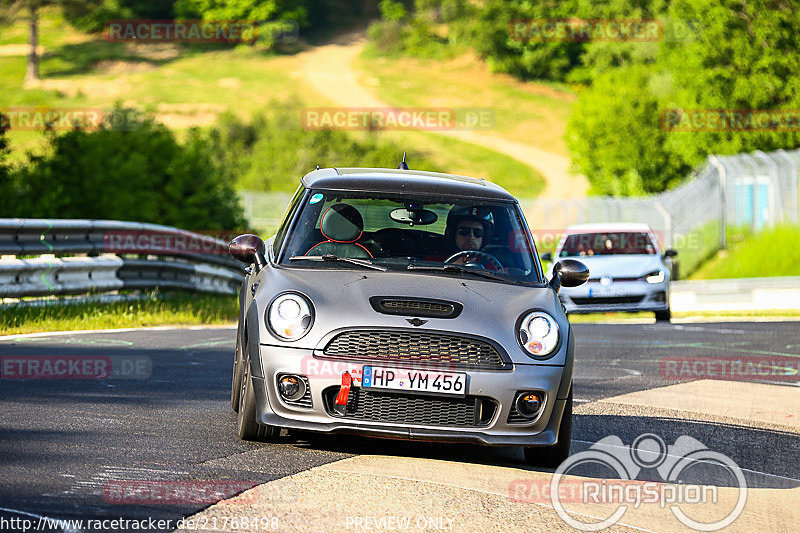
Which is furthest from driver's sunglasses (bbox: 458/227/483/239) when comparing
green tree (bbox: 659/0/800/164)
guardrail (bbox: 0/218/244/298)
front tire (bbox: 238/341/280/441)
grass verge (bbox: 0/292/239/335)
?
green tree (bbox: 659/0/800/164)

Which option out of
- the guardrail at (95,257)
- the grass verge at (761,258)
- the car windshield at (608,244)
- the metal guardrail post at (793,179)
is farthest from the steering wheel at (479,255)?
the metal guardrail post at (793,179)

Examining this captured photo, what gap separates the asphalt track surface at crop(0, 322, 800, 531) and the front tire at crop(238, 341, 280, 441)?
0.07 meters

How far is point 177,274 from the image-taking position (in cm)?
1856

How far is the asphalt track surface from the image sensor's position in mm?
5812

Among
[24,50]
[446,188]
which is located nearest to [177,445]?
[446,188]

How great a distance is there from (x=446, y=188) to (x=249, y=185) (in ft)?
197

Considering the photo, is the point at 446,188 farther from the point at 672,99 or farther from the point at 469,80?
the point at 469,80

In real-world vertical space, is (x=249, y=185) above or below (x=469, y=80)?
below

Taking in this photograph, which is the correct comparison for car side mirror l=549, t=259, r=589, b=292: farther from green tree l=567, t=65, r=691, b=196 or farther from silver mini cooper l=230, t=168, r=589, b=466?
green tree l=567, t=65, r=691, b=196

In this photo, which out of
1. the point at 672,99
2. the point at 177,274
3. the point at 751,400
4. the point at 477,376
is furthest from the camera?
the point at 672,99

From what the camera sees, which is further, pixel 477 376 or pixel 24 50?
pixel 24 50

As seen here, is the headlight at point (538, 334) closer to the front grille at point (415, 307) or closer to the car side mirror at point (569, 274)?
the front grille at point (415, 307)

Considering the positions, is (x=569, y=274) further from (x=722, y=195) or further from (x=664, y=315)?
(x=722, y=195)

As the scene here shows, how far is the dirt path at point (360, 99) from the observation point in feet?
245
